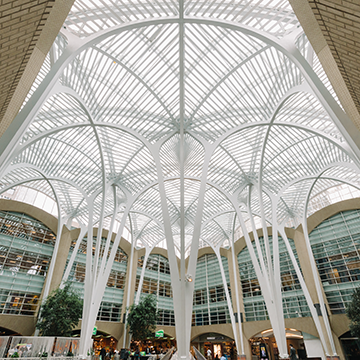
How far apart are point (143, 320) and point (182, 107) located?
82.2 ft

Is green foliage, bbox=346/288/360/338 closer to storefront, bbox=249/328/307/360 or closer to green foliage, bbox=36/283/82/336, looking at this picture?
storefront, bbox=249/328/307/360

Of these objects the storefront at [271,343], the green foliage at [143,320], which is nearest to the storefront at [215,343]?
the storefront at [271,343]

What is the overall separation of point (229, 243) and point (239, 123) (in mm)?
25727

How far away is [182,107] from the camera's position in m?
19.0

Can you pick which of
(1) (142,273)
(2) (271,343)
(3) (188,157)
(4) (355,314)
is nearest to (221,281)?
(2) (271,343)

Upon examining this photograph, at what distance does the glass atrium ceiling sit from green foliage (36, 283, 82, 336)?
10337 mm

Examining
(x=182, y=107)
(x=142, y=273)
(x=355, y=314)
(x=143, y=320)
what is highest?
(x=182, y=107)

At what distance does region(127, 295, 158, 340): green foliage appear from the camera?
28969 mm

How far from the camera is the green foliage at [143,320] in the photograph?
28969mm

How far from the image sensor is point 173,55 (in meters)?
16.9

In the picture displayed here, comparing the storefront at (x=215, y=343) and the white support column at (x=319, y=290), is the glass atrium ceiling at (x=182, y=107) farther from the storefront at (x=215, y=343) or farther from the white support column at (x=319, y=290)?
the storefront at (x=215, y=343)

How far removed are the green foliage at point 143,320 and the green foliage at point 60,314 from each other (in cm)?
759

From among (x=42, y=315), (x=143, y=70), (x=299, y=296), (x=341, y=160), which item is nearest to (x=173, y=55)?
(x=143, y=70)

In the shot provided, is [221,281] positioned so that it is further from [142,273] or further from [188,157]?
[188,157]
